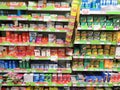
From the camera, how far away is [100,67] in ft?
14.7

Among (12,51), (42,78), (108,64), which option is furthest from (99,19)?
(12,51)

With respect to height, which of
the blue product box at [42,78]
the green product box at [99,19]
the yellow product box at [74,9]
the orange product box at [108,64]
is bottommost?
the blue product box at [42,78]

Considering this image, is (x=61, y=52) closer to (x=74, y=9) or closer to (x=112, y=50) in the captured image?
(x=112, y=50)

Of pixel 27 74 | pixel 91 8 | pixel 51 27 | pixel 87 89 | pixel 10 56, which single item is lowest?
pixel 87 89

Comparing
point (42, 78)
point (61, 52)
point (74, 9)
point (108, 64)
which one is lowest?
point (42, 78)

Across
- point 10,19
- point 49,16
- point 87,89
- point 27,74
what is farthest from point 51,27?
point 87,89

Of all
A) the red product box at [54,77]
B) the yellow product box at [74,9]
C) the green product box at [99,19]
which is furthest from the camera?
the red product box at [54,77]

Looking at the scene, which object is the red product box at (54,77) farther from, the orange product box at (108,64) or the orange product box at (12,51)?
the orange product box at (108,64)

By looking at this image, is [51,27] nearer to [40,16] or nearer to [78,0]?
[40,16]

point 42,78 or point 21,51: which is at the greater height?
point 21,51

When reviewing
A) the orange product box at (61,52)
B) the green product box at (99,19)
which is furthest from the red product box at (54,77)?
the green product box at (99,19)

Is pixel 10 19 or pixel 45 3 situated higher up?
pixel 45 3

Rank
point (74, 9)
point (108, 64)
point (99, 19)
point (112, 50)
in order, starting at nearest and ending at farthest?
point (74, 9) → point (99, 19) → point (112, 50) → point (108, 64)

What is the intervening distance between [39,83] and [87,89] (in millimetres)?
1003
